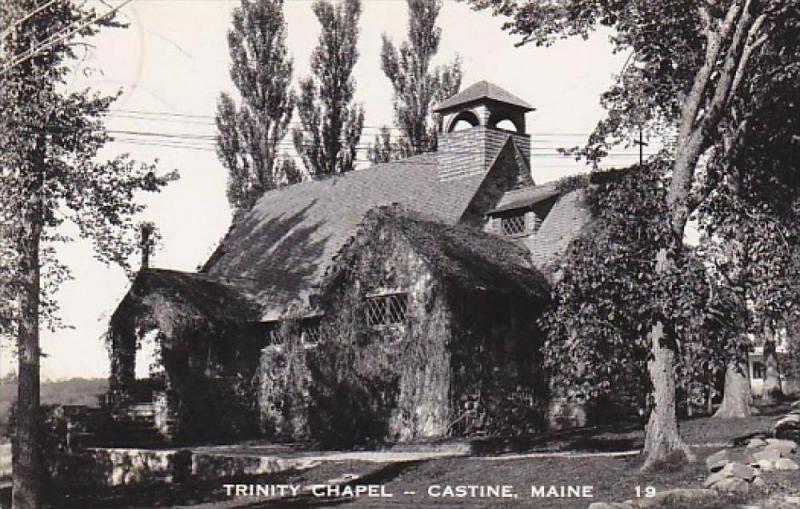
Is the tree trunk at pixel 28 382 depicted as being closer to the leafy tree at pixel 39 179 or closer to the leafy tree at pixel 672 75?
the leafy tree at pixel 39 179

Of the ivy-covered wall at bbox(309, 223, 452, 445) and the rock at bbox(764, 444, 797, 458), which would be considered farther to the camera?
the ivy-covered wall at bbox(309, 223, 452, 445)

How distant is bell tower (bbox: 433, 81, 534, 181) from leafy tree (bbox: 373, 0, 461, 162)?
4946 millimetres

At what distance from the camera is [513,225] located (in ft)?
98.0

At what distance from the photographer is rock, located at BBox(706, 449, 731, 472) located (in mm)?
14047

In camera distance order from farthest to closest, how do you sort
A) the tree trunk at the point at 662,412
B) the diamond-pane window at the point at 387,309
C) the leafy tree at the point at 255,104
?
1. the leafy tree at the point at 255,104
2. the diamond-pane window at the point at 387,309
3. the tree trunk at the point at 662,412

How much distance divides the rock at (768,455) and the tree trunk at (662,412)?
1.40 m

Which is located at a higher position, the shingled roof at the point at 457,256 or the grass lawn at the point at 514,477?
the shingled roof at the point at 457,256

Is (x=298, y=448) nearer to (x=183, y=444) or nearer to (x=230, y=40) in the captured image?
(x=183, y=444)

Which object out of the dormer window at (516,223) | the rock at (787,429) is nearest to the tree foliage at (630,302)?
the rock at (787,429)

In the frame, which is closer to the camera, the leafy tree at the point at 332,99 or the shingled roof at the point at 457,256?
the shingled roof at the point at 457,256

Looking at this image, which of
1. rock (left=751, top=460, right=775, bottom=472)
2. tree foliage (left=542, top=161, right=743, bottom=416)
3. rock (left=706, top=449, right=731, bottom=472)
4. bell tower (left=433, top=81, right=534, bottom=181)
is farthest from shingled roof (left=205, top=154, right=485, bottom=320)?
rock (left=751, top=460, right=775, bottom=472)

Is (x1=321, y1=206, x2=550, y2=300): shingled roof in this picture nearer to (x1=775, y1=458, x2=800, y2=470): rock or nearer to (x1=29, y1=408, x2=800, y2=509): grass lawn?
(x1=29, y1=408, x2=800, y2=509): grass lawn

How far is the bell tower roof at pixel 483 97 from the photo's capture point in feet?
102

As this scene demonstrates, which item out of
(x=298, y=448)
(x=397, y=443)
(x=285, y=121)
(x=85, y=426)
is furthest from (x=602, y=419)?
(x=285, y=121)
